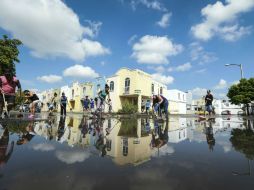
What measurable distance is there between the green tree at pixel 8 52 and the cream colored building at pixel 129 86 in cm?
2166

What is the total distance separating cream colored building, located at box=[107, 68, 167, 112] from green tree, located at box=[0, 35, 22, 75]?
21663mm

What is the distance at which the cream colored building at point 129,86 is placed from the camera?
4441 cm

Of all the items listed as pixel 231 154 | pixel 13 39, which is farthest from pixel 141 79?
pixel 231 154

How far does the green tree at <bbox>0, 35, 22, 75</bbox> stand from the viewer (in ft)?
85.4

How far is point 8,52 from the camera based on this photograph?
26.9m

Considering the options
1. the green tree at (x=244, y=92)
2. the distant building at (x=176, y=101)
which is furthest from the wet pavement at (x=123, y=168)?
the distant building at (x=176, y=101)

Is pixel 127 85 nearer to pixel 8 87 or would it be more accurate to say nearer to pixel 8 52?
pixel 8 52

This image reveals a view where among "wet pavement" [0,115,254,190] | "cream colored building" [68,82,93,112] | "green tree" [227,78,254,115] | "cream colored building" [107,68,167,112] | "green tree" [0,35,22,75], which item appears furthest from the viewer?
"cream colored building" [68,82,93,112]

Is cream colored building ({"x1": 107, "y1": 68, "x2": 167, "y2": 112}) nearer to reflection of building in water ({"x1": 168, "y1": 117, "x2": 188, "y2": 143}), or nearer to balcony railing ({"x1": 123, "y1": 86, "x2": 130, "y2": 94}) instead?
balcony railing ({"x1": 123, "y1": 86, "x2": 130, "y2": 94})

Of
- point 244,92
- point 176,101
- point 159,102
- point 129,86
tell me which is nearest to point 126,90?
point 129,86

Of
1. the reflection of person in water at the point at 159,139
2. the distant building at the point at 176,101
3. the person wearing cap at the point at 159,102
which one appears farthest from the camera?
the distant building at the point at 176,101

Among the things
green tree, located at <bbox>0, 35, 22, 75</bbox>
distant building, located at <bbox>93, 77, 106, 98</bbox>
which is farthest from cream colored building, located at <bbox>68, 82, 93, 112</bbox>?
green tree, located at <bbox>0, 35, 22, 75</bbox>

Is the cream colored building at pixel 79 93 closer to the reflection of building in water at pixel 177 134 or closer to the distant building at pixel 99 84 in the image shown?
the distant building at pixel 99 84

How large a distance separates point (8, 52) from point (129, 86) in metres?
23.3
